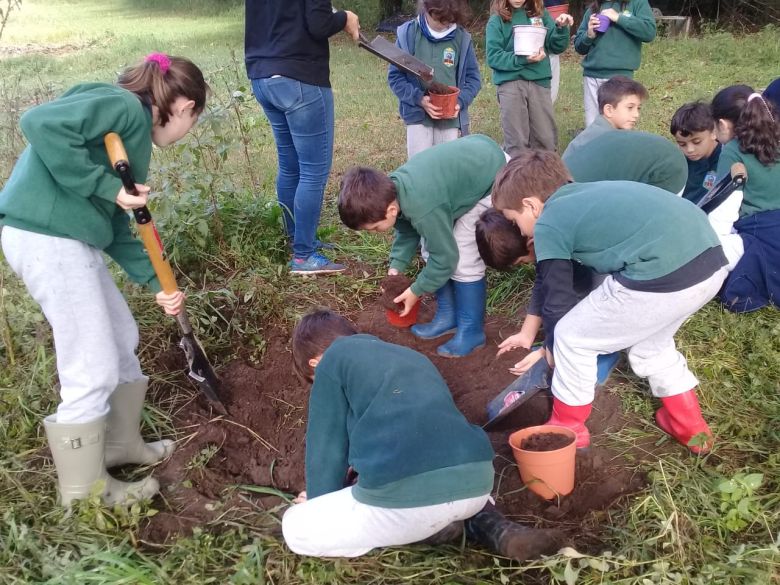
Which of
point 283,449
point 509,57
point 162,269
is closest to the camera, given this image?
point 162,269

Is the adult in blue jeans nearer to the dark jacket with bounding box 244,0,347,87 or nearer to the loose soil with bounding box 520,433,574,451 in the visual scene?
the dark jacket with bounding box 244,0,347,87

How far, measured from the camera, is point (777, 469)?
238 centimetres

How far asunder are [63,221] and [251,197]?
2164mm

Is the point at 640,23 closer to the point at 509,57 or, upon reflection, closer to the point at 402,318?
the point at 509,57

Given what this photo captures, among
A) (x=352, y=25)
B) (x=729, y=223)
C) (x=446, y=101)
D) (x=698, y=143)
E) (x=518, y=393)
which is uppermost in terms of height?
(x=352, y=25)

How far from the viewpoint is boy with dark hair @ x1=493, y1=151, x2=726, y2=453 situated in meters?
2.24

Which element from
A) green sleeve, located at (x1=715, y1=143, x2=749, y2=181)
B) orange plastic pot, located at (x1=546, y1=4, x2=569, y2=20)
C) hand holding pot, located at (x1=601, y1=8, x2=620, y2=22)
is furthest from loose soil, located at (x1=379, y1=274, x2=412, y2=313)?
orange plastic pot, located at (x1=546, y1=4, x2=569, y2=20)

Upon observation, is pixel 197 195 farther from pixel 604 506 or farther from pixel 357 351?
pixel 604 506

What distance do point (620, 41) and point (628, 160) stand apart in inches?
91.5

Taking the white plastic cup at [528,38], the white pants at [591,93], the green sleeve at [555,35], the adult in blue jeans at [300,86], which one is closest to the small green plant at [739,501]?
the adult in blue jeans at [300,86]

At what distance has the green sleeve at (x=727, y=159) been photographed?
137 inches

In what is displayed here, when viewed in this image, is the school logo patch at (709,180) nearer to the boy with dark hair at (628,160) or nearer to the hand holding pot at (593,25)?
the boy with dark hair at (628,160)

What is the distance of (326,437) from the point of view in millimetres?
2027

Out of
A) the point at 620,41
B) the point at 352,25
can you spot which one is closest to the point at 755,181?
the point at 620,41
